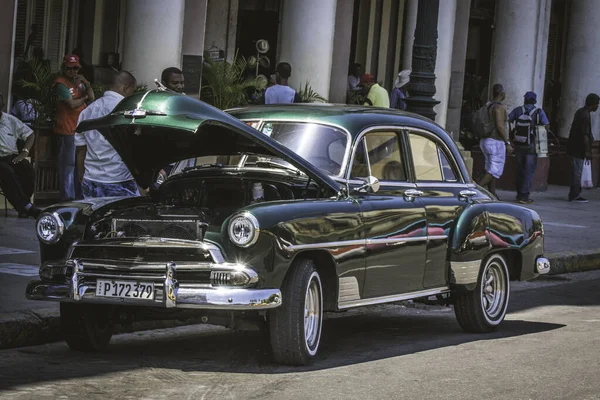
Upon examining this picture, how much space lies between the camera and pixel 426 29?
15.3m

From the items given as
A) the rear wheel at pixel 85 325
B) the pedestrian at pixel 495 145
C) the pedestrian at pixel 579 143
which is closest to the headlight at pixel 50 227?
the rear wheel at pixel 85 325

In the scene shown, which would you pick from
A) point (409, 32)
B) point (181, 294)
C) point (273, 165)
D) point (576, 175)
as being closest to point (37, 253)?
point (273, 165)

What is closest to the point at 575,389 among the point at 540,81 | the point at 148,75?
the point at 148,75

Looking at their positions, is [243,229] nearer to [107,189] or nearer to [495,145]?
[107,189]

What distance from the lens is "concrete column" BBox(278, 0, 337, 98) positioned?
21.2 meters

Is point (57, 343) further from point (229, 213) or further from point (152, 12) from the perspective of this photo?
point (152, 12)

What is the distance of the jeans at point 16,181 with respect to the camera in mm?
14957

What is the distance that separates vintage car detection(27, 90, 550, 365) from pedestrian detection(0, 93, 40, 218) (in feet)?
18.9

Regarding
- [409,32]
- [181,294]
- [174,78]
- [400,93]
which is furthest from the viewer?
[409,32]

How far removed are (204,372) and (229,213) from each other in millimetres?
995

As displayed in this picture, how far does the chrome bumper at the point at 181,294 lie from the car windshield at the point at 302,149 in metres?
1.48

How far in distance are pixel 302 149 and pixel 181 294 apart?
180 centimetres

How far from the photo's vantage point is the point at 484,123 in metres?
21.4

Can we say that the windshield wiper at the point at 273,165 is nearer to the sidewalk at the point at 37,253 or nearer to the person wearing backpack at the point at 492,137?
the sidewalk at the point at 37,253
